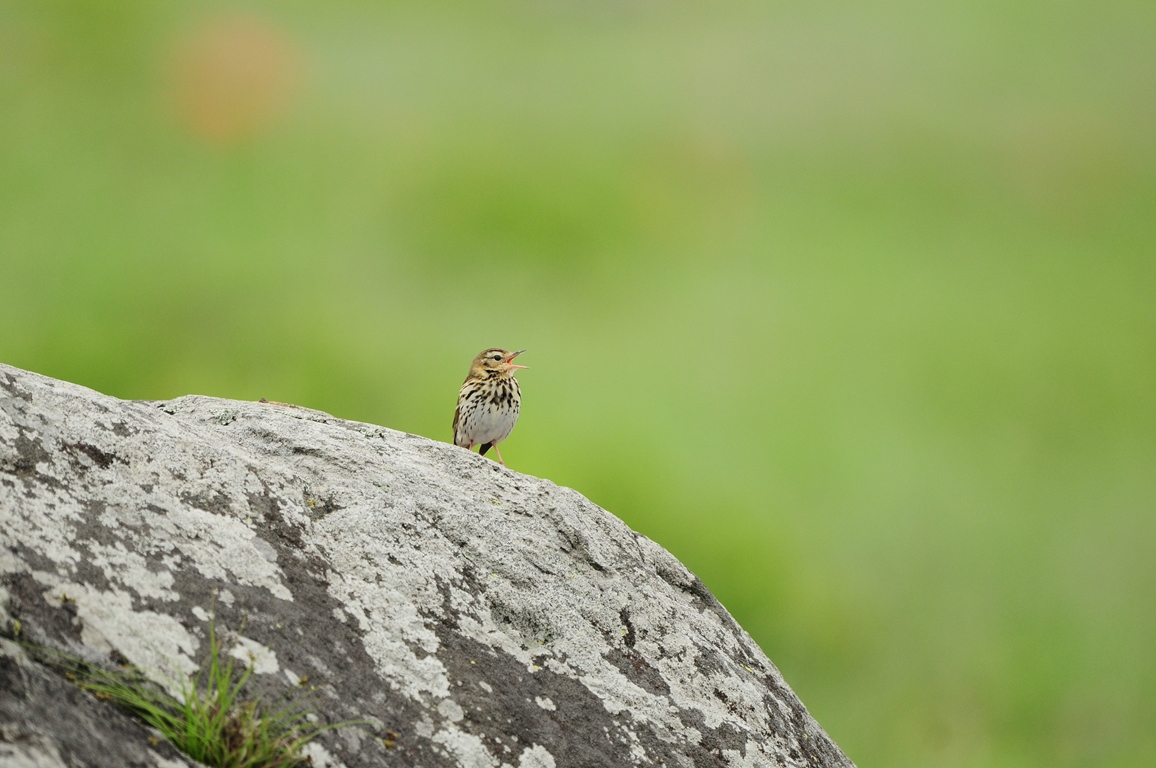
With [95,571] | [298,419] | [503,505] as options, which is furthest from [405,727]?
[298,419]

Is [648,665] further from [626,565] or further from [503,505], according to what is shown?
[503,505]

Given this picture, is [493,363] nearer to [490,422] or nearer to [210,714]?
[490,422]

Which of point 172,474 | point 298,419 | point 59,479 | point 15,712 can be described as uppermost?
point 298,419

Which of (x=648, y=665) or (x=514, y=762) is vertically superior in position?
(x=648, y=665)

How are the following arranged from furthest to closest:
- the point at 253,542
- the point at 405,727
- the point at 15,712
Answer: the point at 253,542 < the point at 405,727 < the point at 15,712

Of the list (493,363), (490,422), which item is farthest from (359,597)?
(493,363)

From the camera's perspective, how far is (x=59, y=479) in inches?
119

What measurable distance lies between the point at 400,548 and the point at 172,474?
0.95 m

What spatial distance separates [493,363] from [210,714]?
5.66 meters

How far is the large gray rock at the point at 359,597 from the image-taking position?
2.68m

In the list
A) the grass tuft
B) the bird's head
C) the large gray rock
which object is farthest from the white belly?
the grass tuft

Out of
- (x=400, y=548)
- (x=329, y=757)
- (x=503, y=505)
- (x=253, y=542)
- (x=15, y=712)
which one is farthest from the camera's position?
(x=503, y=505)

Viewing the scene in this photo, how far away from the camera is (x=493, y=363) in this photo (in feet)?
26.5

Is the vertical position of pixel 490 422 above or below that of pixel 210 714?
above
